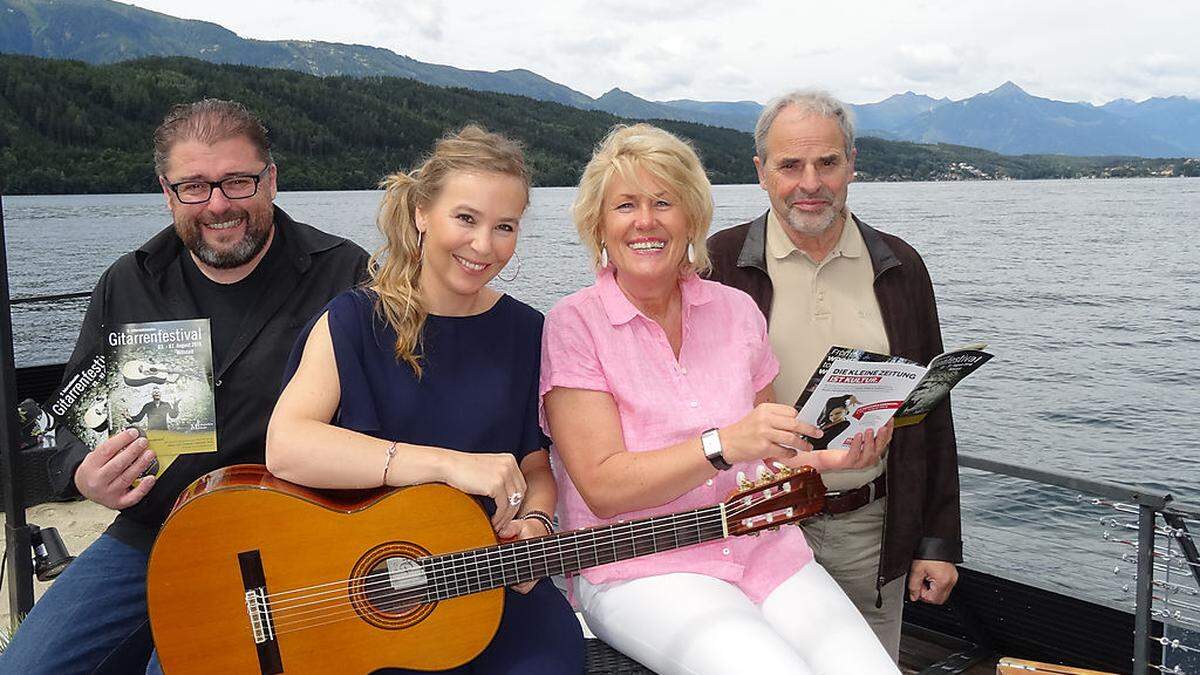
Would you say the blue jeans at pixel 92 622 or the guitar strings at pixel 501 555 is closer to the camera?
the guitar strings at pixel 501 555

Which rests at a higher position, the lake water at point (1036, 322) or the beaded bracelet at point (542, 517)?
the beaded bracelet at point (542, 517)

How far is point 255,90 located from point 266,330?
67.8m

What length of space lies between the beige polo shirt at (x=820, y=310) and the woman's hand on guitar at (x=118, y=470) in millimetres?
1867

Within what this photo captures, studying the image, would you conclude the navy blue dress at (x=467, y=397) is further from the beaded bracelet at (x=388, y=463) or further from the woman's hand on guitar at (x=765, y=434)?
the woman's hand on guitar at (x=765, y=434)

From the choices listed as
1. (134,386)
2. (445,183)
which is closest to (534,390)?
(445,183)

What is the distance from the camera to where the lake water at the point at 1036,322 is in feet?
61.3

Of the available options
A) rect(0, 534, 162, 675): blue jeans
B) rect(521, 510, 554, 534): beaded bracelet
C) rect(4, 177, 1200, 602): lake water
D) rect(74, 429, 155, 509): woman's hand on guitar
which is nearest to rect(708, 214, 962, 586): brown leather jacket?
rect(4, 177, 1200, 602): lake water

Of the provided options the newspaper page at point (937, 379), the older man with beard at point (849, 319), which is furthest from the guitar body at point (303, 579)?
the older man with beard at point (849, 319)

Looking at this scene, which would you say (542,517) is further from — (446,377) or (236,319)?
(236,319)

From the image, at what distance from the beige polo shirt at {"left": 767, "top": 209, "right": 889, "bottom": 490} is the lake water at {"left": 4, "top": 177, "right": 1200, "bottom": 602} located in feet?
2.83

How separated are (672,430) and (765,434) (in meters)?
0.32

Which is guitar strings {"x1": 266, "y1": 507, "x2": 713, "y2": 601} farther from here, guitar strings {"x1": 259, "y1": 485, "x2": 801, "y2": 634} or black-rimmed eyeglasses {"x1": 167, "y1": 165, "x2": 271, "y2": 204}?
black-rimmed eyeglasses {"x1": 167, "y1": 165, "x2": 271, "y2": 204}

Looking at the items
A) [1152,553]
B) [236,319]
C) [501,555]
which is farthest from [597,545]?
[1152,553]

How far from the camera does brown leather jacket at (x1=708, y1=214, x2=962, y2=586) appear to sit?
10.0 ft
